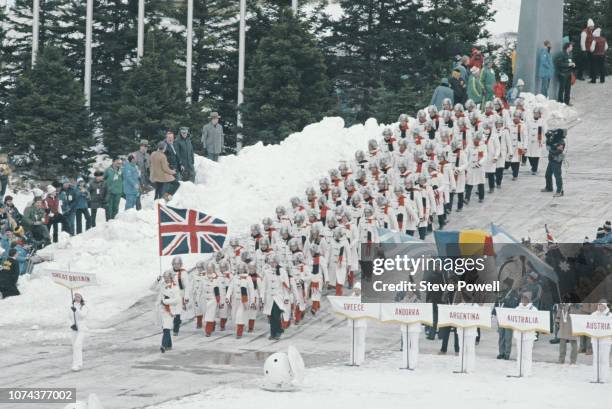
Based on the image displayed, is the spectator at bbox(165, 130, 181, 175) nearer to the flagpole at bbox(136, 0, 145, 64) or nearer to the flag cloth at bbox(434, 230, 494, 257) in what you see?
the flagpole at bbox(136, 0, 145, 64)

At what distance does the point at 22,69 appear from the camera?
4897 cm

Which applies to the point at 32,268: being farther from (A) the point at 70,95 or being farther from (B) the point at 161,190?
(A) the point at 70,95

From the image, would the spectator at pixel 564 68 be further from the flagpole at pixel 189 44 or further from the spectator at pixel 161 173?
the spectator at pixel 161 173

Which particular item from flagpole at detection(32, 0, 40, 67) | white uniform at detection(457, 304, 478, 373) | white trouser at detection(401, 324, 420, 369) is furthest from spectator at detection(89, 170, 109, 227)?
white uniform at detection(457, 304, 478, 373)

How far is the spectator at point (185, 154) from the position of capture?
3953 centimetres

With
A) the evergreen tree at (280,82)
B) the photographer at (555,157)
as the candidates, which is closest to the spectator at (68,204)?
the evergreen tree at (280,82)

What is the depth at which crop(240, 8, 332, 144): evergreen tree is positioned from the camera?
4650cm

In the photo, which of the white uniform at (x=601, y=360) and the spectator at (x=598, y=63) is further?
the spectator at (x=598, y=63)

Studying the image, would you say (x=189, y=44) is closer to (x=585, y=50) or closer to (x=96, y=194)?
(x=96, y=194)

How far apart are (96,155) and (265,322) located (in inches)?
607

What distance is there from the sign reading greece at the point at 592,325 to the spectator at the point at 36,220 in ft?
46.2

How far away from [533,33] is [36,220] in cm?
1570

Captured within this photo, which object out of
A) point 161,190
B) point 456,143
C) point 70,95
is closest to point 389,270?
point 456,143

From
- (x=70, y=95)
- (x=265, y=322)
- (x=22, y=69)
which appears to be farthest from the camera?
(x=22, y=69)
